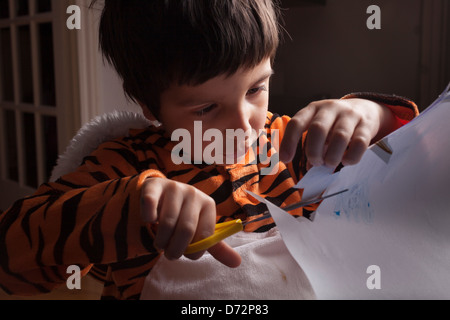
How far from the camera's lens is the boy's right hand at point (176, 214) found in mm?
267

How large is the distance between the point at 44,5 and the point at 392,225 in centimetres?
155

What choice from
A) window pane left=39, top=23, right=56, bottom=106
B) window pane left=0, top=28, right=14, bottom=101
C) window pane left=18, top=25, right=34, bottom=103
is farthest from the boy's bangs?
window pane left=0, top=28, right=14, bottom=101

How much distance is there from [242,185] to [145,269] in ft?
0.46

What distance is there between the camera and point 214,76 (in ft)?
1.37

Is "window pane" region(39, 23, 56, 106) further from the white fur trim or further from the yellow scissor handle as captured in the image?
the yellow scissor handle

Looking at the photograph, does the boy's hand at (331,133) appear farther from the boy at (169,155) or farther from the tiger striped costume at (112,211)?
the tiger striped costume at (112,211)

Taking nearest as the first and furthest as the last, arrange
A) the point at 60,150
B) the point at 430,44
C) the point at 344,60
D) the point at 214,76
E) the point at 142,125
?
the point at 214,76 → the point at 142,125 → the point at 430,44 → the point at 344,60 → the point at 60,150

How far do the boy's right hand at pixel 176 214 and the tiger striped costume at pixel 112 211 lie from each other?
0.11 ft

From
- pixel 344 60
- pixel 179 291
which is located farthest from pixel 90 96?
pixel 179 291

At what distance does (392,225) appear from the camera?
0.31 meters

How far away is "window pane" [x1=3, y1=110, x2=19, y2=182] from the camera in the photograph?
6.12 ft

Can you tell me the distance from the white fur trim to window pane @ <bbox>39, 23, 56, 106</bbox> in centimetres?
102

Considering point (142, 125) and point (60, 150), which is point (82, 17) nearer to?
point (60, 150)

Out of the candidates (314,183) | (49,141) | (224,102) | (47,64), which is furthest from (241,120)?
(49,141)
